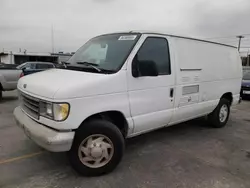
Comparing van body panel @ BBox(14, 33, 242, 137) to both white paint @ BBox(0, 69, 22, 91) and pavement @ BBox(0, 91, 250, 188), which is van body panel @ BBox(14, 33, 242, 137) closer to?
pavement @ BBox(0, 91, 250, 188)

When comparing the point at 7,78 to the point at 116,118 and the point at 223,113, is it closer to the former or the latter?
the point at 116,118

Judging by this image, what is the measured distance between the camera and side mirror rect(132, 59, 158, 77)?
373cm

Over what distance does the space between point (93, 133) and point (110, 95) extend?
0.57 metres

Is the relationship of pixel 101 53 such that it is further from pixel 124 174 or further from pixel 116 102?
pixel 124 174

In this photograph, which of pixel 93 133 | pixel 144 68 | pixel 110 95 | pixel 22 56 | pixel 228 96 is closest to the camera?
pixel 93 133

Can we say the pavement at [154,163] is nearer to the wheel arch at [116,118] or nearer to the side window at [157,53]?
the wheel arch at [116,118]

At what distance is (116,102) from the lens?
11.6ft

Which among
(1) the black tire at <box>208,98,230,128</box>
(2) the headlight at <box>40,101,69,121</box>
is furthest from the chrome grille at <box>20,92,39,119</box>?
(1) the black tire at <box>208,98,230,128</box>

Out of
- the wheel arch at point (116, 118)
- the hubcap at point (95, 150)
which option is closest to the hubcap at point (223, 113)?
the wheel arch at point (116, 118)

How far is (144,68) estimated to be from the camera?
380 centimetres

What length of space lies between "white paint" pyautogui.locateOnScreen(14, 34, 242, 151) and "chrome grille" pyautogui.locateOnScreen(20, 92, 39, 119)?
9 cm

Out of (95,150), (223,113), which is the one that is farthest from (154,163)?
(223,113)

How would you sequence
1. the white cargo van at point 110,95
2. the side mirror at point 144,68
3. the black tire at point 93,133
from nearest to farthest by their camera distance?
the white cargo van at point 110,95 < the black tire at point 93,133 < the side mirror at point 144,68

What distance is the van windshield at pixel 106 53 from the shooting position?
3.67m
